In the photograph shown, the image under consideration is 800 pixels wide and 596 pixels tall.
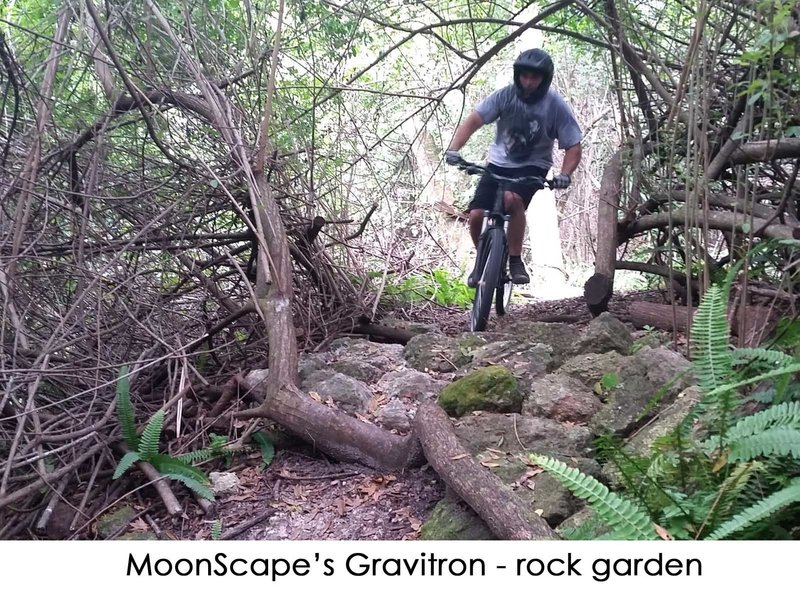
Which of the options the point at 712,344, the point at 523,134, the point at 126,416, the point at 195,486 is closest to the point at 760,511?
the point at 712,344

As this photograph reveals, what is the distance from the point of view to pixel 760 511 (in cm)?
134

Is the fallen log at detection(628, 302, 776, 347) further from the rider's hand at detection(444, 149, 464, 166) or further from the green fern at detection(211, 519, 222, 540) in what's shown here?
the green fern at detection(211, 519, 222, 540)

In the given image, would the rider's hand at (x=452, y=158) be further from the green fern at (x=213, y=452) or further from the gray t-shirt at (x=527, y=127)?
the green fern at (x=213, y=452)

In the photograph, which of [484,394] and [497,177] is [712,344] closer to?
[484,394]

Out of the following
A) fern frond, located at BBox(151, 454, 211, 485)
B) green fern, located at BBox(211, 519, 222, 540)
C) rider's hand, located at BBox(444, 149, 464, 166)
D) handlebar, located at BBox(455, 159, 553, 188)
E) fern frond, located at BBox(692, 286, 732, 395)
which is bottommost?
green fern, located at BBox(211, 519, 222, 540)

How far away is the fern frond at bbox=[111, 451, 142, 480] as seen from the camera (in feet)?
7.98

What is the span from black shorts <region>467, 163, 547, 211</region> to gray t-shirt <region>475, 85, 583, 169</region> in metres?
0.03

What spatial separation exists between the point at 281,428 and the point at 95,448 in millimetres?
793

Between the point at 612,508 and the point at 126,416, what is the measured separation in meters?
2.04

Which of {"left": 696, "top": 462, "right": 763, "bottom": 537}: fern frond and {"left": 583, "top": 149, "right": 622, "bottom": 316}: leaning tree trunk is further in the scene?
{"left": 583, "top": 149, "right": 622, "bottom": 316}: leaning tree trunk

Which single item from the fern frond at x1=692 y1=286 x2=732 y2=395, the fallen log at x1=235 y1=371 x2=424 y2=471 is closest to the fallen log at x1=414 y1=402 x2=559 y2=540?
the fallen log at x1=235 y1=371 x2=424 y2=471

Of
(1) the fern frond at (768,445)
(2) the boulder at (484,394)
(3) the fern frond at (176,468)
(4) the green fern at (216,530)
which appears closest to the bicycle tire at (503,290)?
(2) the boulder at (484,394)

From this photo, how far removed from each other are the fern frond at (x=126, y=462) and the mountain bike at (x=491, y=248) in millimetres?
2381
